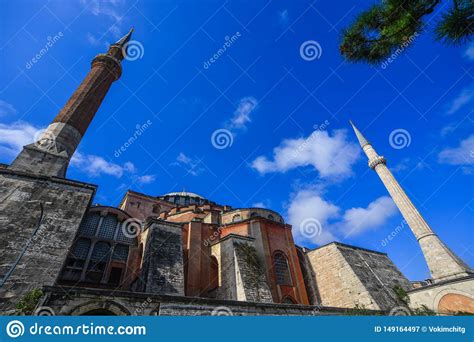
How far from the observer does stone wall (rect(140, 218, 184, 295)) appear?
10.9 metres

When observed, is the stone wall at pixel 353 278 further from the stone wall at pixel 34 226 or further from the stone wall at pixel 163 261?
the stone wall at pixel 34 226

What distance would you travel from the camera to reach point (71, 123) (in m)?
16.3

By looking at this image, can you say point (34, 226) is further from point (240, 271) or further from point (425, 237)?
point (425, 237)

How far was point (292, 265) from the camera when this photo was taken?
54.6 ft

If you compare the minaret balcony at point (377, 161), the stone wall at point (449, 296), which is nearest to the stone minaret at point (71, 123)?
the stone wall at point (449, 296)

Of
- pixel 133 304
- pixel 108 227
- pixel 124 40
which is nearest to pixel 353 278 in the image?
pixel 133 304

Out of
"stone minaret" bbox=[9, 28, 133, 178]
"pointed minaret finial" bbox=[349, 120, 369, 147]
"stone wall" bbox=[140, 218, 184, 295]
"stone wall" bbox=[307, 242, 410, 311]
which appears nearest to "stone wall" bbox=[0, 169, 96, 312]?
"stone minaret" bbox=[9, 28, 133, 178]

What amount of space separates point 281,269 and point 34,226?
44.2ft

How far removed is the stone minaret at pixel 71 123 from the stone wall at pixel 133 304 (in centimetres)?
795

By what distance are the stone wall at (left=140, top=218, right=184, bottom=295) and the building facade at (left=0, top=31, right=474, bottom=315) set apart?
0.18 feet

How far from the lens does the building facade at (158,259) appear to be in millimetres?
8352

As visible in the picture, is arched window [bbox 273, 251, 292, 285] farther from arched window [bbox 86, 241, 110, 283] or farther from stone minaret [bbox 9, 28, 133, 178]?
stone minaret [bbox 9, 28, 133, 178]

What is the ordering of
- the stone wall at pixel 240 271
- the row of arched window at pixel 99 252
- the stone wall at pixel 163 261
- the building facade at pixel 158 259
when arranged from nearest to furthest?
1. the building facade at pixel 158 259
2. the stone wall at pixel 163 261
3. the stone wall at pixel 240 271
4. the row of arched window at pixel 99 252

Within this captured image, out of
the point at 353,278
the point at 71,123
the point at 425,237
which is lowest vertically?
the point at 353,278
